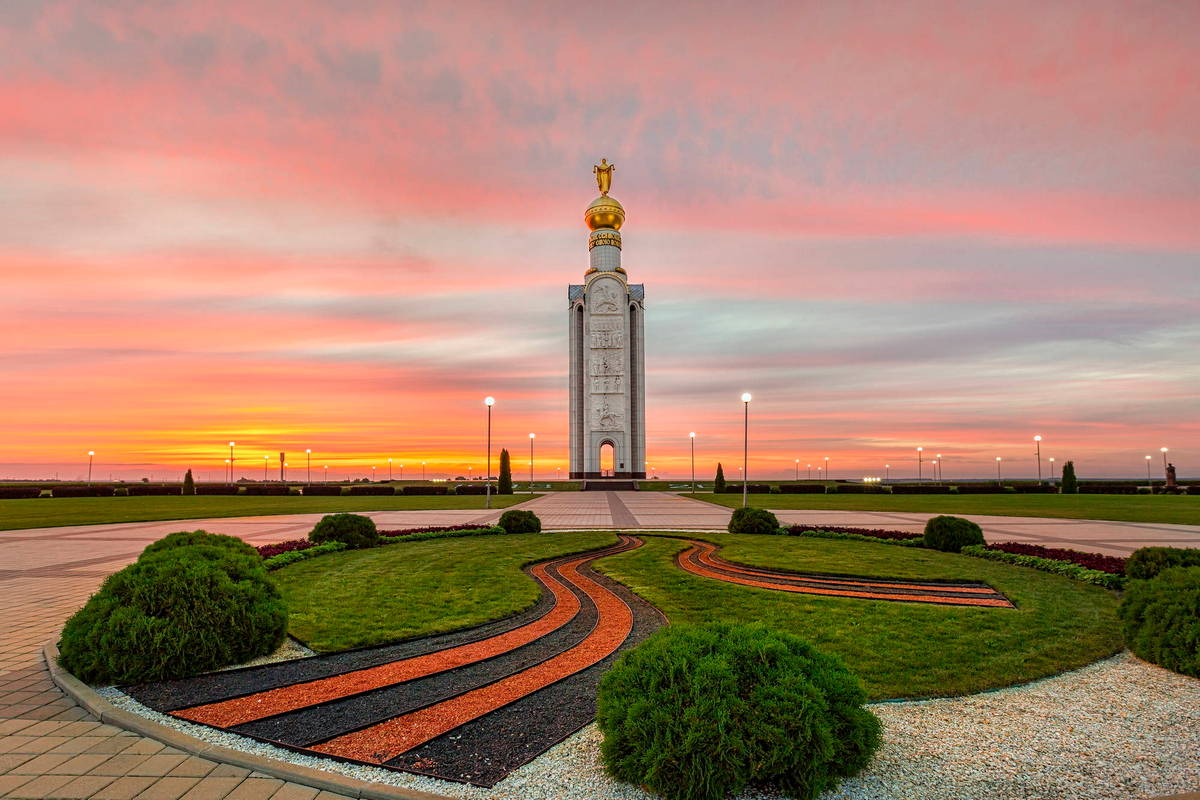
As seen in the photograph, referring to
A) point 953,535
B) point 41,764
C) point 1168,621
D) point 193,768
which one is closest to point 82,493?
point 41,764

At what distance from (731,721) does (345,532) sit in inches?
566

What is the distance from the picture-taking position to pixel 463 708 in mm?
5270

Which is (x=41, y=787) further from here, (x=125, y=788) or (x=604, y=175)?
(x=604, y=175)

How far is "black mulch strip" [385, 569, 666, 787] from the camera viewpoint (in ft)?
13.7

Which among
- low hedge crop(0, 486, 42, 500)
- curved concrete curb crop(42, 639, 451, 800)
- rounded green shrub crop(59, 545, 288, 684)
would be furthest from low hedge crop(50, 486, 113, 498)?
curved concrete curb crop(42, 639, 451, 800)

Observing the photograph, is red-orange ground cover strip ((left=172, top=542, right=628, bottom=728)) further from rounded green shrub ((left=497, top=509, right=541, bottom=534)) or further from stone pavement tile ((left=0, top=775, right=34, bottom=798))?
rounded green shrub ((left=497, top=509, right=541, bottom=534))

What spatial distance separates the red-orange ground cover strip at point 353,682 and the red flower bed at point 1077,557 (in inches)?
408

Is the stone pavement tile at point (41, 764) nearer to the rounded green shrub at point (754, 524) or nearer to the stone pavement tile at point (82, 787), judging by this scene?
the stone pavement tile at point (82, 787)

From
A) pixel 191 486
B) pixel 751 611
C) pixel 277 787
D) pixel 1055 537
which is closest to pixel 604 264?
pixel 191 486

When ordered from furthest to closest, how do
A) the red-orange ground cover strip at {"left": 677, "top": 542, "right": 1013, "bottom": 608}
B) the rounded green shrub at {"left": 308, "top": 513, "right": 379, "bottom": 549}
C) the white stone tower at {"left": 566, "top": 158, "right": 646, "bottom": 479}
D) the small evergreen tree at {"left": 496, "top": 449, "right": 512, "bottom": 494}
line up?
the white stone tower at {"left": 566, "top": 158, "right": 646, "bottom": 479}, the small evergreen tree at {"left": 496, "top": 449, "right": 512, "bottom": 494}, the rounded green shrub at {"left": 308, "top": 513, "right": 379, "bottom": 549}, the red-orange ground cover strip at {"left": 677, "top": 542, "right": 1013, "bottom": 608}

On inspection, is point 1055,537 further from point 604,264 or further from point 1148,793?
point 604,264

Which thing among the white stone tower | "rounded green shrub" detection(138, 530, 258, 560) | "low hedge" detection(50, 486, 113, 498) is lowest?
"low hedge" detection(50, 486, 113, 498)

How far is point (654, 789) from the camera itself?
148 inches

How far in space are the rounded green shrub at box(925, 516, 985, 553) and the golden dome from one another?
61.2 meters
